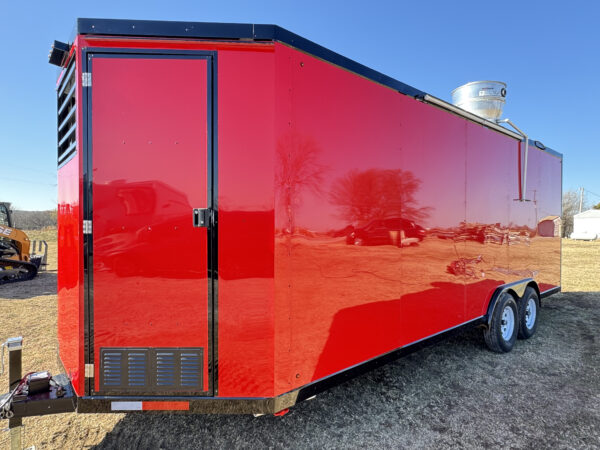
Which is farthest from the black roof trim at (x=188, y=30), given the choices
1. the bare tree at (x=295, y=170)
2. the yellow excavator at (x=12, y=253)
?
the yellow excavator at (x=12, y=253)

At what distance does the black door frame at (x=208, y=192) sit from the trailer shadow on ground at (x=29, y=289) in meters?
7.67

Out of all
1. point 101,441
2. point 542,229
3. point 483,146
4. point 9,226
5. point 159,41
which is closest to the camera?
point 159,41

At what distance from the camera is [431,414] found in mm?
3002

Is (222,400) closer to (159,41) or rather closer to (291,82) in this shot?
(291,82)

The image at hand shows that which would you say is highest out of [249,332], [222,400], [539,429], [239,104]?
[239,104]

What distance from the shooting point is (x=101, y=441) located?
2.58 metres

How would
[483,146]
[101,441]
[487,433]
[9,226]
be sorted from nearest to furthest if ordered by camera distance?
[101,441], [487,433], [483,146], [9,226]

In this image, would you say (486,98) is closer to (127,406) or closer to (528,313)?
(528,313)

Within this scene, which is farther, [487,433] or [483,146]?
[483,146]

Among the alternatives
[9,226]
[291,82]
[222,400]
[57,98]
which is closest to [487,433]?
[222,400]

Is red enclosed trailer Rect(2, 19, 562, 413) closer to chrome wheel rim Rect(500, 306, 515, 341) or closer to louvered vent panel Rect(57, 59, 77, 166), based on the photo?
louvered vent panel Rect(57, 59, 77, 166)

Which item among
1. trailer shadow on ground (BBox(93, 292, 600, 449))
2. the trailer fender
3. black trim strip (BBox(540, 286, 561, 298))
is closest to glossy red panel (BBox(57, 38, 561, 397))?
trailer shadow on ground (BBox(93, 292, 600, 449))

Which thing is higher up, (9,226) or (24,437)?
(9,226)

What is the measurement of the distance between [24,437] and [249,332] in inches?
87.3
